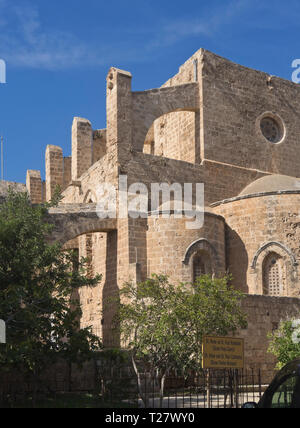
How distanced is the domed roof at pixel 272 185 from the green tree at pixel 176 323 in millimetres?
7991

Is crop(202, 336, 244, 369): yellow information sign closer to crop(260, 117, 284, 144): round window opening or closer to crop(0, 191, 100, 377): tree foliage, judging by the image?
crop(0, 191, 100, 377): tree foliage

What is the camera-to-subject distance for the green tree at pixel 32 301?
1087 cm

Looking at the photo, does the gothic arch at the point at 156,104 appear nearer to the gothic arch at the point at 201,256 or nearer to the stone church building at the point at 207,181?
the stone church building at the point at 207,181

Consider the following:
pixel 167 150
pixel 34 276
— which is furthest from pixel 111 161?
pixel 34 276

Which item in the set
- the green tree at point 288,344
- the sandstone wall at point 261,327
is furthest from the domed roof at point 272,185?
the green tree at point 288,344

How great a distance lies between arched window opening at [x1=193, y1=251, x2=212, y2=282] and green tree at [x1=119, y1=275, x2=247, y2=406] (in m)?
5.41

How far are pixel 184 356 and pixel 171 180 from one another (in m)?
9.78

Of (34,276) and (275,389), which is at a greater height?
(34,276)

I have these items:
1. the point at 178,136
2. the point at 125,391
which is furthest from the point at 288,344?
the point at 178,136

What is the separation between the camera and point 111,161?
754 inches

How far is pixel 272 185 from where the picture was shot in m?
19.8

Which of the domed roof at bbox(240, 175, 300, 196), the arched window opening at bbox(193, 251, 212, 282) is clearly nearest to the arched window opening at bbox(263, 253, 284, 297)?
the arched window opening at bbox(193, 251, 212, 282)

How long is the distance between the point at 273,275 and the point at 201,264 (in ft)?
7.65
